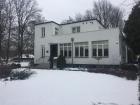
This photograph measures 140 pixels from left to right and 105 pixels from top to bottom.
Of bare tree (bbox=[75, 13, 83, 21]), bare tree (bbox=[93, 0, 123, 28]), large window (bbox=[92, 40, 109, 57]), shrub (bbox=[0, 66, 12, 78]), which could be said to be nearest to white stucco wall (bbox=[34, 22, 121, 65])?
large window (bbox=[92, 40, 109, 57])

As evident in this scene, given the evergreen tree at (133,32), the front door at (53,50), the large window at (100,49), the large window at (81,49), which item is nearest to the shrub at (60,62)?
the large window at (81,49)

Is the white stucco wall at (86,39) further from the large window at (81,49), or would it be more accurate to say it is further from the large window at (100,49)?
the large window at (81,49)

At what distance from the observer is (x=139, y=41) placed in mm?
22219

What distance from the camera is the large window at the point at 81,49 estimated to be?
23.1 metres

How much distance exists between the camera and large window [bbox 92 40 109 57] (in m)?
21.5

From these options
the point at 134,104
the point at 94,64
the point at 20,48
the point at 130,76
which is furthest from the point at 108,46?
the point at 20,48

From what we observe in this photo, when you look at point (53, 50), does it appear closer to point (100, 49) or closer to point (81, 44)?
point (81, 44)

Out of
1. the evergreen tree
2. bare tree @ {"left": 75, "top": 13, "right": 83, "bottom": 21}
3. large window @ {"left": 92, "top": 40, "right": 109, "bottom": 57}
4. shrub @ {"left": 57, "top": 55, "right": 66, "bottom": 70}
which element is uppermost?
bare tree @ {"left": 75, "top": 13, "right": 83, "bottom": 21}

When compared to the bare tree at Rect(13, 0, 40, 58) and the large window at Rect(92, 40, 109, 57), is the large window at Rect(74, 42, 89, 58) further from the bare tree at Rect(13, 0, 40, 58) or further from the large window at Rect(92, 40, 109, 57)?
the bare tree at Rect(13, 0, 40, 58)

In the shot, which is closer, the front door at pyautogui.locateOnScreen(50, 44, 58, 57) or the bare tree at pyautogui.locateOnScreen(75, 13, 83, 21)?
the front door at pyautogui.locateOnScreen(50, 44, 58, 57)

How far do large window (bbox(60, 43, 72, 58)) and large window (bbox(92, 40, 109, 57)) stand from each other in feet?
11.8

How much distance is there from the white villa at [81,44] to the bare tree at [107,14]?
21706mm

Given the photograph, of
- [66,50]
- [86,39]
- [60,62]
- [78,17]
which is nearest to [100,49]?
[86,39]

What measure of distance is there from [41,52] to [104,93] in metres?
19.5
